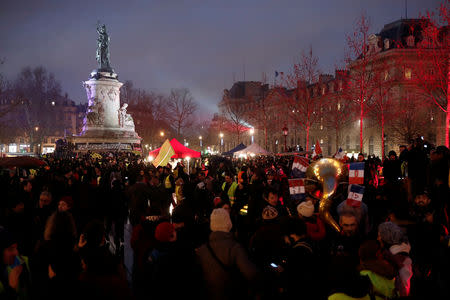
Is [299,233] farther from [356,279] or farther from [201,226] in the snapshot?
[201,226]

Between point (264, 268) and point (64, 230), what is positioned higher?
point (64, 230)

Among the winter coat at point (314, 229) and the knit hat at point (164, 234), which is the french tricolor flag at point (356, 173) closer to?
the winter coat at point (314, 229)

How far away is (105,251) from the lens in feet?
12.9

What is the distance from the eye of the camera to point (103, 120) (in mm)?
48625

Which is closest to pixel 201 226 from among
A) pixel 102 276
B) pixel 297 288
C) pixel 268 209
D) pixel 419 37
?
pixel 268 209

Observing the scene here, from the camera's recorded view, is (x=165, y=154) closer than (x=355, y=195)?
No

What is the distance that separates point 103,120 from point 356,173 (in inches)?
1692

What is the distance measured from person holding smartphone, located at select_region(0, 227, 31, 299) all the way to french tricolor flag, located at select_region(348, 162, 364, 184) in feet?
22.8

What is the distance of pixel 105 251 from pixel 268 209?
8.14ft

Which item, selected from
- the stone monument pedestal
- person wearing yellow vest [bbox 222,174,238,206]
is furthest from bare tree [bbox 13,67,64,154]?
person wearing yellow vest [bbox 222,174,238,206]

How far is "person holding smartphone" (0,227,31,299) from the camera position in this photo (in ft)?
12.9

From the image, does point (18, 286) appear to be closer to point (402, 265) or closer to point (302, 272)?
point (302, 272)

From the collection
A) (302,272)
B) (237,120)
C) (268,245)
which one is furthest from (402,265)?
(237,120)

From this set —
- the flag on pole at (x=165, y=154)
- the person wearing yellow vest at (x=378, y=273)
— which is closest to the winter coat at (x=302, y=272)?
the person wearing yellow vest at (x=378, y=273)
